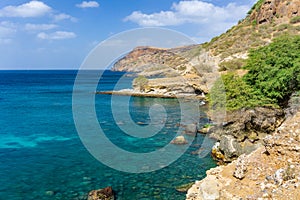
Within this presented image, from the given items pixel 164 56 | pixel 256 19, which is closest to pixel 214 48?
pixel 256 19

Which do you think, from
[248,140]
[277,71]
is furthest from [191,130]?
[277,71]

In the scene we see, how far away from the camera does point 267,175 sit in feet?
32.4

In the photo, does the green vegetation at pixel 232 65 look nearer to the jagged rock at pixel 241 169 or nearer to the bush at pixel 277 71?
the bush at pixel 277 71

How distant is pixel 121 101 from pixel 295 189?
178 ft

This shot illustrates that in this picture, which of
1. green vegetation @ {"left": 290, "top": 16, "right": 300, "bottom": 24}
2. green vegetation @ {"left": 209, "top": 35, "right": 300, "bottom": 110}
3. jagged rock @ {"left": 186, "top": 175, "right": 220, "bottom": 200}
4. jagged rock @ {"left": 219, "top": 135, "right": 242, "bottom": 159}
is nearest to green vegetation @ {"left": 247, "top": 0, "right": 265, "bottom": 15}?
green vegetation @ {"left": 290, "top": 16, "right": 300, "bottom": 24}

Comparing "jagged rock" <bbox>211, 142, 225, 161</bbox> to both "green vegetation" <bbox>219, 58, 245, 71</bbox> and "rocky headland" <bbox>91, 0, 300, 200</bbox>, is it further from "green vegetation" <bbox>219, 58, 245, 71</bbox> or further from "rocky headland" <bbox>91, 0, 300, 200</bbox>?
"green vegetation" <bbox>219, 58, 245, 71</bbox>

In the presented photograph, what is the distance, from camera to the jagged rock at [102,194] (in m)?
17.3

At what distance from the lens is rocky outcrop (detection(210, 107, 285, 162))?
910 inches

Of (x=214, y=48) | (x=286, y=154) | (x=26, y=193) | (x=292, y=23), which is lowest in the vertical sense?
(x=26, y=193)

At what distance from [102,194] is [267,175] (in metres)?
10.9

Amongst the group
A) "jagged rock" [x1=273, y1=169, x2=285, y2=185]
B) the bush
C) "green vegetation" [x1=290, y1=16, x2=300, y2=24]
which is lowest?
"jagged rock" [x1=273, y1=169, x2=285, y2=185]

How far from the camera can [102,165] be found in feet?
76.5

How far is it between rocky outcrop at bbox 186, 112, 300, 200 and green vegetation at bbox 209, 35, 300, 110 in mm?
15473

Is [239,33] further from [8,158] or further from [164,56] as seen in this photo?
[8,158]
